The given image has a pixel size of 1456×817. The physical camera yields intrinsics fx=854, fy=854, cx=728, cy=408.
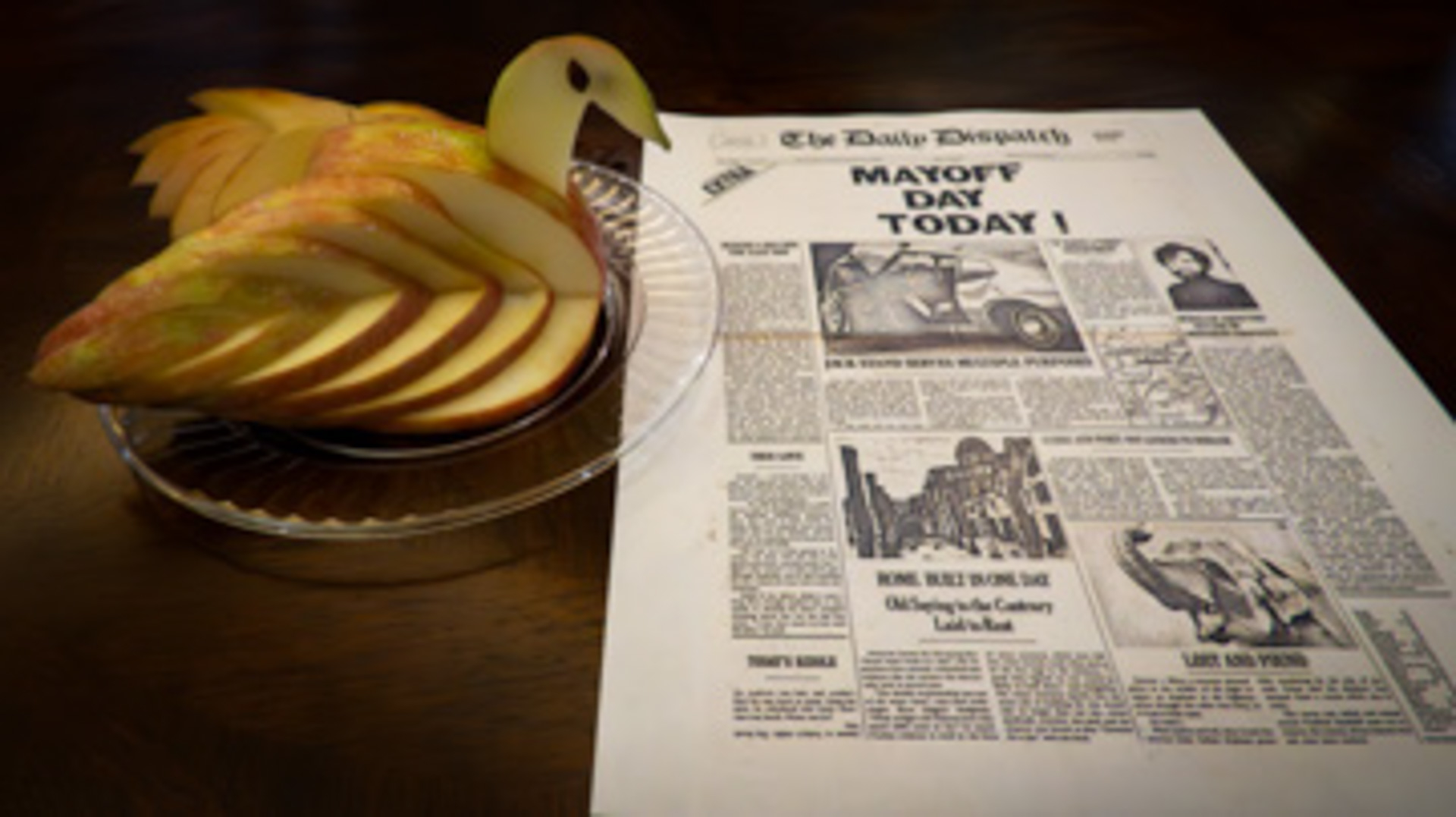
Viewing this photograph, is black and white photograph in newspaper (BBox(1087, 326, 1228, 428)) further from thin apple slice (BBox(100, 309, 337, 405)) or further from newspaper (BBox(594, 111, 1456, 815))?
thin apple slice (BBox(100, 309, 337, 405))

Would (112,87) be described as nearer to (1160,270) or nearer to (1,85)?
(1,85)

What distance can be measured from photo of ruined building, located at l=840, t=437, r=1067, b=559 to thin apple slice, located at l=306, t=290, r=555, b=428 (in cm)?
22

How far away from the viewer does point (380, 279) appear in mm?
525

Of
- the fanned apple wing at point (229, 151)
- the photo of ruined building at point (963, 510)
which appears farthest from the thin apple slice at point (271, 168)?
the photo of ruined building at point (963, 510)

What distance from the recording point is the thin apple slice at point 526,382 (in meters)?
0.52

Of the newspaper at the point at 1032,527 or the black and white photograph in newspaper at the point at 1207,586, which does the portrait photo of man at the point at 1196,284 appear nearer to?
the newspaper at the point at 1032,527

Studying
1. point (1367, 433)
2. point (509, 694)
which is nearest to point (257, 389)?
point (509, 694)

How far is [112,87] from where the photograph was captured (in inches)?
33.7

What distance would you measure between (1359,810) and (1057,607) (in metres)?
0.16

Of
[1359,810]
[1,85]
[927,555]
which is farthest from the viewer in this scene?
[1,85]

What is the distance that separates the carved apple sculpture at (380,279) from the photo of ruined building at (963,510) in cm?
21

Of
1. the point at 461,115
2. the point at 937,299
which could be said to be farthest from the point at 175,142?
the point at 937,299

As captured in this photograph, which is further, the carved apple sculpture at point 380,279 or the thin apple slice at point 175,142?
the thin apple slice at point 175,142

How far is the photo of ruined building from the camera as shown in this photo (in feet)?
1.67
